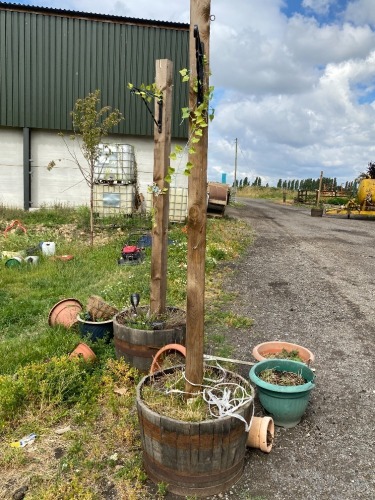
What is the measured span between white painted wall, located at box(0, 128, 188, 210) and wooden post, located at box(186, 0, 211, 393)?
12618mm

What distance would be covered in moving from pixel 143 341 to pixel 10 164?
1337cm

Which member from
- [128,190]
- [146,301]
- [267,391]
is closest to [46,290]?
[146,301]

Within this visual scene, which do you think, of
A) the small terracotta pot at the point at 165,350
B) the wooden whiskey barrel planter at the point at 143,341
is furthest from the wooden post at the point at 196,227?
the wooden whiskey barrel planter at the point at 143,341

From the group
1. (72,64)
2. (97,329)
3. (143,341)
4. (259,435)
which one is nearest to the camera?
(259,435)

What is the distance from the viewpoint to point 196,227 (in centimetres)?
295

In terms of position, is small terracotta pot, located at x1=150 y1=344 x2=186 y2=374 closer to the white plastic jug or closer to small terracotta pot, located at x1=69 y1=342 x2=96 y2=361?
small terracotta pot, located at x1=69 y1=342 x2=96 y2=361

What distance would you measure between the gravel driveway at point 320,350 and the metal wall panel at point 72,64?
7.55 metres

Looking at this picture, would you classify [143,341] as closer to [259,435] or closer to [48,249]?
[259,435]

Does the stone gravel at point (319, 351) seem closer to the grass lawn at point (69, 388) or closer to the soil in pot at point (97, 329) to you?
the grass lawn at point (69, 388)

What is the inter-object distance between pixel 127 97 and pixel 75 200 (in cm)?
412

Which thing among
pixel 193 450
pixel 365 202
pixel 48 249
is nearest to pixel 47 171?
pixel 48 249

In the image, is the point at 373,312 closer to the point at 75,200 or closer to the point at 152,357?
the point at 152,357

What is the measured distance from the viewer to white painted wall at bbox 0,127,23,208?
1557cm

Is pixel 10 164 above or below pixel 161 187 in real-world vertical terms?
above
